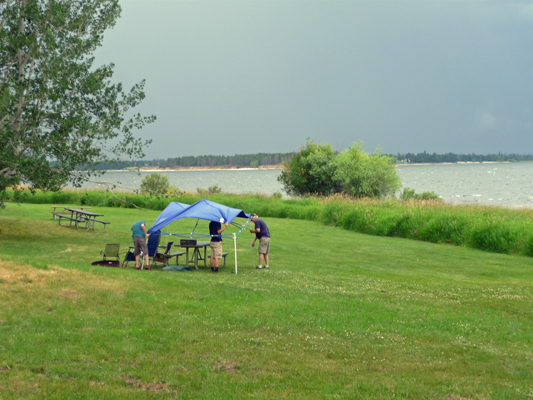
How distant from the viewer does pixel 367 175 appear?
5253cm

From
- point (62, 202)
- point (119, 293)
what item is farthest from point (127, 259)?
point (62, 202)

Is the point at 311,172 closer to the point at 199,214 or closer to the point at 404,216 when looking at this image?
the point at 404,216

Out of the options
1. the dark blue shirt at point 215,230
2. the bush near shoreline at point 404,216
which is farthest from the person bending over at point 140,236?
the bush near shoreline at point 404,216

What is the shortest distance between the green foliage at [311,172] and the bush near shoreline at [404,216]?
35.8 feet

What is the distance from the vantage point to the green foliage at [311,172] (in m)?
56.8

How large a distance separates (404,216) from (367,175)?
68.1 feet

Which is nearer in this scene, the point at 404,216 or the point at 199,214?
the point at 199,214

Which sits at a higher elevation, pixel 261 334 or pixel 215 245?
pixel 215 245

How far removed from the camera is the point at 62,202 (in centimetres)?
4575

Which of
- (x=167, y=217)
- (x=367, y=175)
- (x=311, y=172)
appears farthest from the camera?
(x=311, y=172)

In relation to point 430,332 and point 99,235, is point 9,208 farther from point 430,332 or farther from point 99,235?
point 430,332

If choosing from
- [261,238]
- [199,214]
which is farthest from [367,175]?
[199,214]

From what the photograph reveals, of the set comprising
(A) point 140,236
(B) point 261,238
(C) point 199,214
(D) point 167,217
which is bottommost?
(B) point 261,238

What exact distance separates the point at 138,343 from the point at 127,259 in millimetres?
10032
